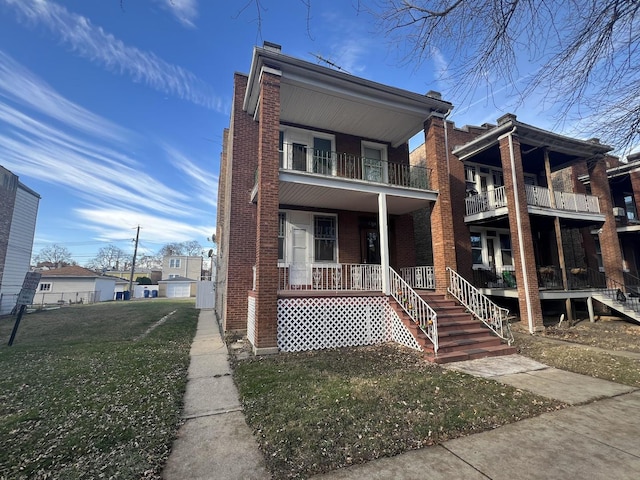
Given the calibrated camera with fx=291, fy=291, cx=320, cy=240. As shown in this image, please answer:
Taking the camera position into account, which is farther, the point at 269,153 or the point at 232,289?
the point at 232,289

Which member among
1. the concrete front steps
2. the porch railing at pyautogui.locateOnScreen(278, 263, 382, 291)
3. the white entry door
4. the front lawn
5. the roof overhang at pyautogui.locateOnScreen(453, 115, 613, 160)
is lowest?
the front lawn

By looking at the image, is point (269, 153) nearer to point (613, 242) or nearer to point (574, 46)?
point (574, 46)

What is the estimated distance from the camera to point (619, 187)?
52.4 feet

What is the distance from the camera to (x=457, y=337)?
7.45 metres

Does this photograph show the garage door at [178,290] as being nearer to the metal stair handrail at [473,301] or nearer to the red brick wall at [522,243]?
the metal stair handrail at [473,301]

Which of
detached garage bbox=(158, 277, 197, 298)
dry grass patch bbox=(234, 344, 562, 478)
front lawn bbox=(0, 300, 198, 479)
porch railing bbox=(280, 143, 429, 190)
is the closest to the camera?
front lawn bbox=(0, 300, 198, 479)

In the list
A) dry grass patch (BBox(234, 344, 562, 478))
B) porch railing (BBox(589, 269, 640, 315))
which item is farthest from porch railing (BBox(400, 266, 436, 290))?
porch railing (BBox(589, 269, 640, 315))

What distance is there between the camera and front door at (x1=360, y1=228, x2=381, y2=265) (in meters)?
11.5

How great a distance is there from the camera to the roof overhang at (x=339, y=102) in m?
8.23

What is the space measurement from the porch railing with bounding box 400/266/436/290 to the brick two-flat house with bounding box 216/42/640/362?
2.0 inches

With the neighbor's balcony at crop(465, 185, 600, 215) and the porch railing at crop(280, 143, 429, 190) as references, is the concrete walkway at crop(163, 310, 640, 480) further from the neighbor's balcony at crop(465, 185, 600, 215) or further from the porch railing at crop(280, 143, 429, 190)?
the neighbor's balcony at crop(465, 185, 600, 215)

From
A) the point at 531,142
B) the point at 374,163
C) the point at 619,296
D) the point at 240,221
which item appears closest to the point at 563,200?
the point at 531,142

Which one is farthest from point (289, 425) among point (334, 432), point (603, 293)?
point (603, 293)

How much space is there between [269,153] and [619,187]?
19.6 m
